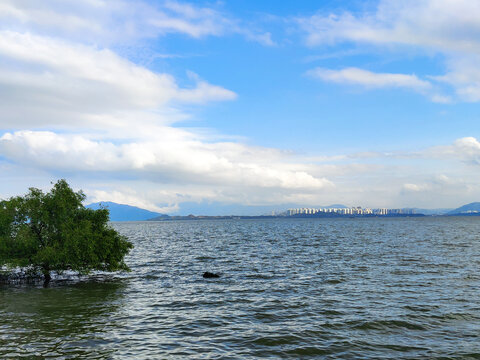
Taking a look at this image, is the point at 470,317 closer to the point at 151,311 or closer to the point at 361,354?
the point at 361,354

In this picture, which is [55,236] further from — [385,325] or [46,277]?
[385,325]

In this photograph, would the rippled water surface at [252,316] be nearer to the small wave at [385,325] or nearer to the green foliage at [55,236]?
the small wave at [385,325]

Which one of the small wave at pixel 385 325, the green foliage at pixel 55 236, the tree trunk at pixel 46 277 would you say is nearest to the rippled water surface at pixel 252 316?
the small wave at pixel 385 325

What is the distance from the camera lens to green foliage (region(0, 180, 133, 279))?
3797cm

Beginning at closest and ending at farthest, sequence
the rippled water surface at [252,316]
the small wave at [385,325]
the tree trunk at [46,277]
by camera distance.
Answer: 1. the rippled water surface at [252,316]
2. the small wave at [385,325]
3. the tree trunk at [46,277]

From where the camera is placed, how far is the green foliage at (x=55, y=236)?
125 ft

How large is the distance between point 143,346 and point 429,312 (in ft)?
70.6

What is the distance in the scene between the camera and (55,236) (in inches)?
1572

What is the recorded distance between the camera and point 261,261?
59.4m

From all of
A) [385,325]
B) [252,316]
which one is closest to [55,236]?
[252,316]

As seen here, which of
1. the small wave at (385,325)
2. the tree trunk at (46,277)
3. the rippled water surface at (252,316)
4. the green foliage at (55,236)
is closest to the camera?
the rippled water surface at (252,316)

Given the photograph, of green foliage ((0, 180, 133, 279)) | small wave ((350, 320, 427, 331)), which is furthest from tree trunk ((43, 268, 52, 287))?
small wave ((350, 320, 427, 331))

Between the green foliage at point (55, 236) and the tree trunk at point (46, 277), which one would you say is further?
the tree trunk at point (46, 277)

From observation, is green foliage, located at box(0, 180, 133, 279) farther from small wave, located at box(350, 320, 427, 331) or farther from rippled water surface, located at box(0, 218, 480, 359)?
small wave, located at box(350, 320, 427, 331)
